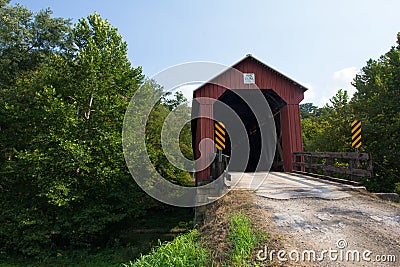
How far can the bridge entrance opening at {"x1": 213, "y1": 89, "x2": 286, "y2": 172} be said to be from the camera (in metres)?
11.6

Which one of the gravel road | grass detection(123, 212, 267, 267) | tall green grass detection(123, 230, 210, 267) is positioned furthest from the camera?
tall green grass detection(123, 230, 210, 267)

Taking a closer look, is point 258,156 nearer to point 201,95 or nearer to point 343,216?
point 201,95

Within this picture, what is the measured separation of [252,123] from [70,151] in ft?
29.8

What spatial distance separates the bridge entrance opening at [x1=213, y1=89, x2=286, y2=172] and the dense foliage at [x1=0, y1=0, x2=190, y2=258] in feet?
13.0

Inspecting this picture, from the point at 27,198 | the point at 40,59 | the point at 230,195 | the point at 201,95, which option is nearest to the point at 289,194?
the point at 230,195

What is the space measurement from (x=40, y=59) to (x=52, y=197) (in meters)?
8.57

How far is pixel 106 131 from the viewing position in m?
11.7

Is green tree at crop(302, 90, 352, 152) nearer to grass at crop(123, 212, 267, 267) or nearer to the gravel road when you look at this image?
the gravel road

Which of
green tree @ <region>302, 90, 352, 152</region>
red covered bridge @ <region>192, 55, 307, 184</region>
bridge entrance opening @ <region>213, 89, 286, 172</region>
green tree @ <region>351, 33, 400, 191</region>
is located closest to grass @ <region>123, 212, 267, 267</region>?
red covered bridge @ <region>192, 55, 307, 184</region>

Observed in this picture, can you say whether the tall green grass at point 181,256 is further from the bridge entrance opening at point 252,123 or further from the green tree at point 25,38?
the green tree at point 25,38

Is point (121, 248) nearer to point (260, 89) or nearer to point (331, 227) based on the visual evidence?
point (260, 89)

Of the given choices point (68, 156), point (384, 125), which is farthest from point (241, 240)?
point (384, 125)

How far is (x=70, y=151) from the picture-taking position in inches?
422

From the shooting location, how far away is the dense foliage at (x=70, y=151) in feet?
36.5
